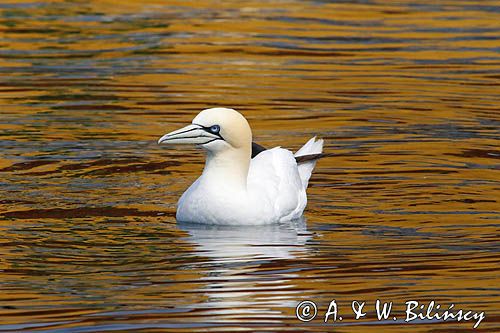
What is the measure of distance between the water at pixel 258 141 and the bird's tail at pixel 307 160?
0.16 metres

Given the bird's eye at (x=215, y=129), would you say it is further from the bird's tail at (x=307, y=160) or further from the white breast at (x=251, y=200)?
the bird's tail at (x=307, y=160)

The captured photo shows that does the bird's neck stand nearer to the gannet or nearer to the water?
the gannet

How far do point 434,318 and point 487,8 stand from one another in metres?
15.9

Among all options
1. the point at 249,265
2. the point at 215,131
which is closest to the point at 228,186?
the point at 215,131

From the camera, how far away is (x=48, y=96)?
17.5 metres

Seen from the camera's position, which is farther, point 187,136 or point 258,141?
point 258,141

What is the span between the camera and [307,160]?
521 inches

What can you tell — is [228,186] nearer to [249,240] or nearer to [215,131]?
[215,131]

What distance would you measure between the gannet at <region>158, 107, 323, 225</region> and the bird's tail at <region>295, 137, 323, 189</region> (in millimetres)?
748

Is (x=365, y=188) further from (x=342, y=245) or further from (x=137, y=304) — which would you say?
(x=137, y=304)

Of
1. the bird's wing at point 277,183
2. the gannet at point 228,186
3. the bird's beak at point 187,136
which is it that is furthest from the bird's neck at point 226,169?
the bird's beak at point 187,136

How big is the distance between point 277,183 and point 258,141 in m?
3.16

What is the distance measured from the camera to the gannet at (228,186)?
11.7 m

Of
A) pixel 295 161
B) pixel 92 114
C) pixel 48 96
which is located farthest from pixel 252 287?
pixel 48 96
